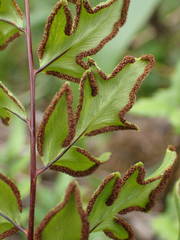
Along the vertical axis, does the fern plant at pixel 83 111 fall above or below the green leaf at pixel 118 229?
above

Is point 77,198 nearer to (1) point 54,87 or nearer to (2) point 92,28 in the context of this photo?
(2) point 92,28

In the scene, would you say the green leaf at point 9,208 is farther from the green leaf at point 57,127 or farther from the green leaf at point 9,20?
the green leaf at point 9,20

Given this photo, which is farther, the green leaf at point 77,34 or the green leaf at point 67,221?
the green leaf at point 77,34

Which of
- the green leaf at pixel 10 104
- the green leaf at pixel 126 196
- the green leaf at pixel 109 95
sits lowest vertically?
the green leaf at pixel 126 196

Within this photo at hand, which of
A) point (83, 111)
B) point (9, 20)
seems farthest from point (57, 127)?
point (9, 20)

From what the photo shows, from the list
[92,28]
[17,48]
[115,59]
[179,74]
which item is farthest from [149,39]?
[92,28]

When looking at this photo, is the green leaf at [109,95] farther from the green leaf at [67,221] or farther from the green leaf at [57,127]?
the green leaf at [67,221]

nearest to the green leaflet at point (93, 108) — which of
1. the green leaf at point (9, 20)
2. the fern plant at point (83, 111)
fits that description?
the fern plant at point (83, 111)
